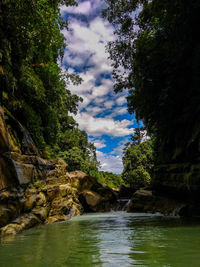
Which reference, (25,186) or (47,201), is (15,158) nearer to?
(25,186)

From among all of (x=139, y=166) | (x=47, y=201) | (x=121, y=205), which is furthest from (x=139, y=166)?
(x=47, y=201)

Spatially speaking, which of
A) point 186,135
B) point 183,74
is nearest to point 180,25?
point 183,74

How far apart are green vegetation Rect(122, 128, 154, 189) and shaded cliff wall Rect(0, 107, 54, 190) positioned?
16.9m

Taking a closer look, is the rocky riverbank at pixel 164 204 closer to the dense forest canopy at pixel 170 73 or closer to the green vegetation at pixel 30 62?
→ the dense forest canopy at pixel 170 73

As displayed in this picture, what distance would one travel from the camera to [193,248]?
3.13 metres

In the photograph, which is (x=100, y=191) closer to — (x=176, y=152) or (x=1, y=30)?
(x=176, y=152)

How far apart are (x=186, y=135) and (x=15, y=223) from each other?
311 inches

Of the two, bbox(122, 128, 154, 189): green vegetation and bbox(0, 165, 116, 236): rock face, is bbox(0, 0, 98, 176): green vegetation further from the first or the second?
bbox(122, 128, 154, 189): green vegetation

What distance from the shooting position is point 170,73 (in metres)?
8.81

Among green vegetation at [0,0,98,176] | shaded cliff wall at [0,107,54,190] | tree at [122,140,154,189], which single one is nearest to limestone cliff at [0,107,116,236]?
shaded cliff wall at [0,107,54,190]

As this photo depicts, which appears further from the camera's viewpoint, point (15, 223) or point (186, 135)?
point (186, 135)

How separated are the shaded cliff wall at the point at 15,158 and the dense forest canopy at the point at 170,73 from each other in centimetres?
604

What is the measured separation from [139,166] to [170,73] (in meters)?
18.9

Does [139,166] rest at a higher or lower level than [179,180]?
higher
